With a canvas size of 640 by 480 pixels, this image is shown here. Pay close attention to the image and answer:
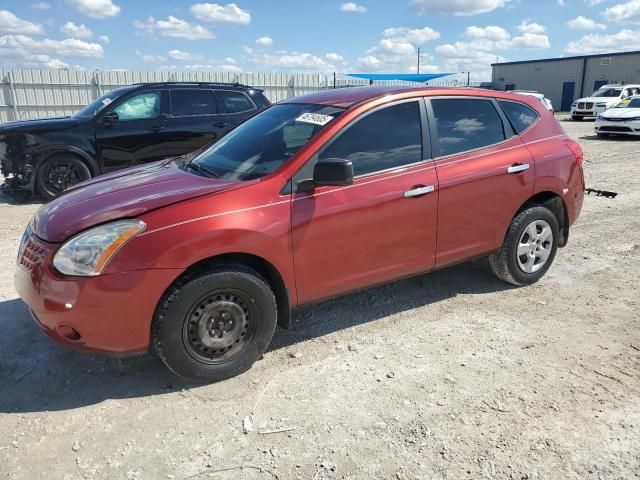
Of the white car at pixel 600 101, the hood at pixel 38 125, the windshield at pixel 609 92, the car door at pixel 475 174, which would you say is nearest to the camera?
the car door at pixel 475 174

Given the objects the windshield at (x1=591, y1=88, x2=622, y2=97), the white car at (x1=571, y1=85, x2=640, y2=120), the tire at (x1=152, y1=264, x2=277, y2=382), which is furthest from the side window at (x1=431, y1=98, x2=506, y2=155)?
the windshield at (x1=591, y1=88, x2=622, y2=97)

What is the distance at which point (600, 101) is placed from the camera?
2564 centimetres

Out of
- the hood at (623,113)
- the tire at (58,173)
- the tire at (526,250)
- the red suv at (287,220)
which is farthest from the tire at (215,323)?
the hood at (623,113)

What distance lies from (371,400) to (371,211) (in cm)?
127

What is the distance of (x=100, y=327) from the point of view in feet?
9.59

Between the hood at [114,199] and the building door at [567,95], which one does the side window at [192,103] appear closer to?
the hood at [114,199]

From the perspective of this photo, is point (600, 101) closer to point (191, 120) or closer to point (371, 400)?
point (191, 120)

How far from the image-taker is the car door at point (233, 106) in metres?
9.27

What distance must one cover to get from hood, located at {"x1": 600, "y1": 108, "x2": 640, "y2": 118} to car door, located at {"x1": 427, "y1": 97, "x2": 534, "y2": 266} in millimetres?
15266

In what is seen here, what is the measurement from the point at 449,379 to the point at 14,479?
96.9 inches

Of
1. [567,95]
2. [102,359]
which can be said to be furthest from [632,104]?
[567,95]

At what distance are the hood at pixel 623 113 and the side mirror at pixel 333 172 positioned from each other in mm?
17141

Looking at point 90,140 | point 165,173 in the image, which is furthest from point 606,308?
point 90,140

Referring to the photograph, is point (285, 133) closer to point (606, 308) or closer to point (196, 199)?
point (196, 199)
